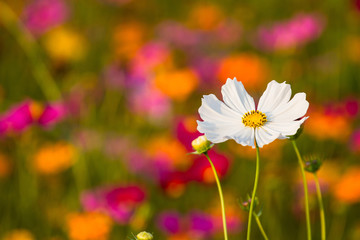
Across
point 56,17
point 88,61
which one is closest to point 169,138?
point 56,17

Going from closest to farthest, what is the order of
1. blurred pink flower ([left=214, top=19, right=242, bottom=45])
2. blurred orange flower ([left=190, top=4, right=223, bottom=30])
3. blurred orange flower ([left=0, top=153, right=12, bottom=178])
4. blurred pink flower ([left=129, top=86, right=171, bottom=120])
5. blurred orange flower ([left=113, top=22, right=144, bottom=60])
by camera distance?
1. blurred orange flower ([left=0, top=153, right=12, bottom=178])
2. blurred pink flower ([left=129, top=86, right=171, bottom=120])
3. blurred orange flower ([left=113, top=22, right=144, bottom=60])
4. blurred pink flower ([left=214, top=19, right=242, bottom=45])
5. blurred orange flower ([left=190, top=4, right=223, bottom=30])

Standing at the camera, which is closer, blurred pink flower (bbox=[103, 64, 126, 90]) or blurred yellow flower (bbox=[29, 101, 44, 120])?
blurred yellow flower (bbox=[29, 101, 44, 120])

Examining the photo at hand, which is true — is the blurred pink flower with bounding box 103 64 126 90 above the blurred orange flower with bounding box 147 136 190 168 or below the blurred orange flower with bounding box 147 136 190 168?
above

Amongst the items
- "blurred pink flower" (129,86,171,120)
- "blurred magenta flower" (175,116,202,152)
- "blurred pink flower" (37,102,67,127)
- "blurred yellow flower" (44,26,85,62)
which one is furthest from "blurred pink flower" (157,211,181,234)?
"blurred yellow flower" (44,26,85,62)

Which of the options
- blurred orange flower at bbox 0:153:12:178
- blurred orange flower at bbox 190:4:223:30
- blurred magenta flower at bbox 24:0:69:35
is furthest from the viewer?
blurred orange flower at bbox 190:4:223:30

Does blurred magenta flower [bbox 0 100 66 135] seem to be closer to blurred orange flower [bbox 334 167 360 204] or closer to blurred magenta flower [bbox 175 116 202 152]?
blurred magenta flower [bbox 175 116 202 152]

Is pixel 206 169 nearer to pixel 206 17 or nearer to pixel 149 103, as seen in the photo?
pixel 149 103

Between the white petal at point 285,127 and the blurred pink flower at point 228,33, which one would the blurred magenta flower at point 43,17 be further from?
the white petal at point 285,127

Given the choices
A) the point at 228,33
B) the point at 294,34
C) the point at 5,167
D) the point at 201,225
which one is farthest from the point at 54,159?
the point at 228,33
